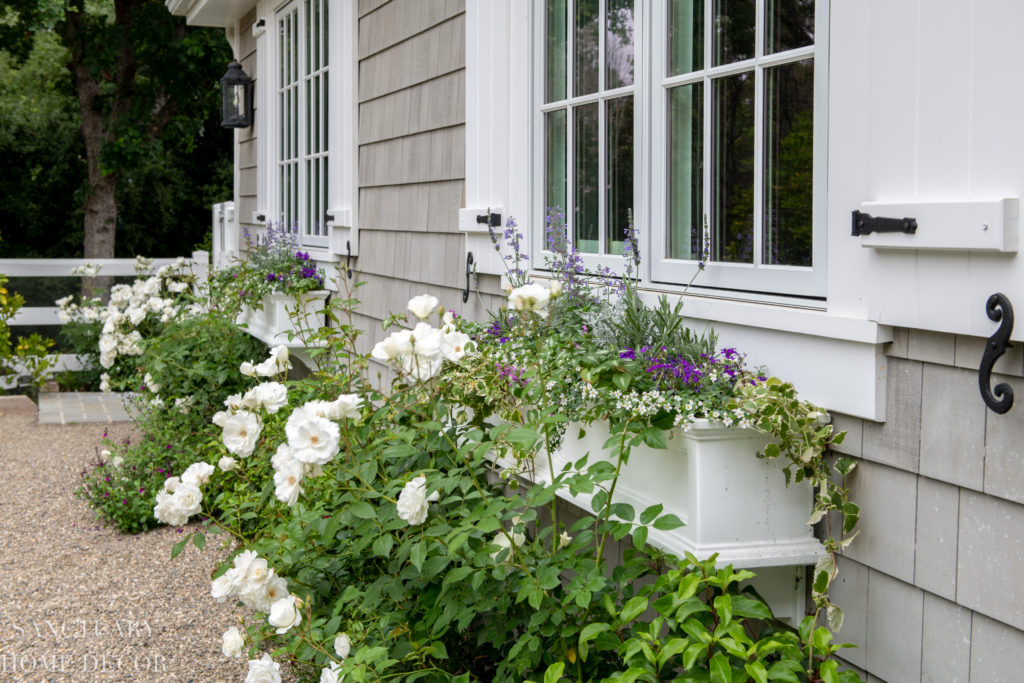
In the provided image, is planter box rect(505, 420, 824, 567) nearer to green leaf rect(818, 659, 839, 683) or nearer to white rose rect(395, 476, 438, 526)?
green leaf rect(818, 659, 839, 683)

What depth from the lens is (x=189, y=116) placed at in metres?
11.6

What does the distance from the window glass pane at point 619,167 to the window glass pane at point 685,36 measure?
25 centimetres

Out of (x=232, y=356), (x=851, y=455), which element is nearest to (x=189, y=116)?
(x=232, y=356)

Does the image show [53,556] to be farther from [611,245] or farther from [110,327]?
[611,245]

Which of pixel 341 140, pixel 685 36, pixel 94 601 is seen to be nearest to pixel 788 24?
pixel 685 36

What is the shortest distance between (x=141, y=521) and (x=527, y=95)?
3024 mm

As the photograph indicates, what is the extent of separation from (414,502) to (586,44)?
1642mm

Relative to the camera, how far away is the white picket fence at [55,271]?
9.50 metres

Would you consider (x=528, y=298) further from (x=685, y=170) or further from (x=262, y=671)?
(x=262, y=671)

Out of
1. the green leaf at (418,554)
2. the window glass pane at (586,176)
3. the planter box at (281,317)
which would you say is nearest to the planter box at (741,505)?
the green leaf at (418,554)

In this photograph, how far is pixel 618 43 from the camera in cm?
294

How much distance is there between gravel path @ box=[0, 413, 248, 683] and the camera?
3.48 m

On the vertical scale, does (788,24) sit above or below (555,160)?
above

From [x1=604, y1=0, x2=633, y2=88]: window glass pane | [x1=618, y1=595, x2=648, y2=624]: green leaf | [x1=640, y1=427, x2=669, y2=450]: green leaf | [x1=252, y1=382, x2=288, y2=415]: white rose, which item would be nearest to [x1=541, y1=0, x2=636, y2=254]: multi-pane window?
[x1=604, y1=0, x2=633, y2=88]: window glass pane
